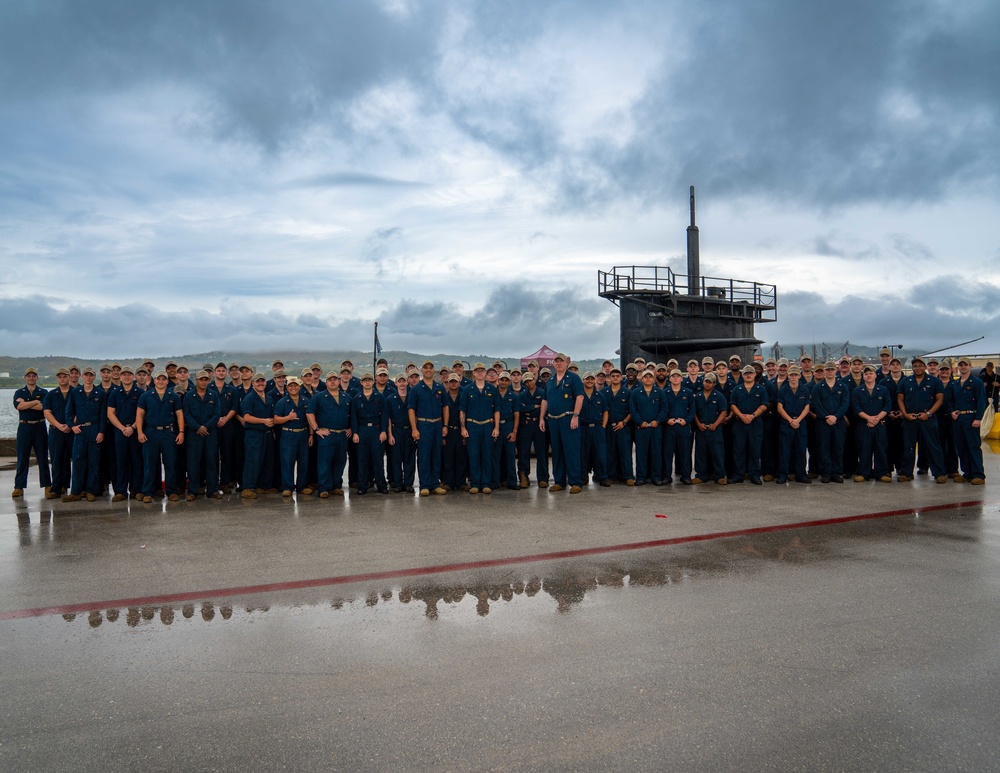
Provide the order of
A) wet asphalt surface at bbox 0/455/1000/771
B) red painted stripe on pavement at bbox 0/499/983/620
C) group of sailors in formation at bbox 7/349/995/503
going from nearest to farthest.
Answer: wet asphalt surface at bbox 0/455/1000/771
red painted stripe on pavement at bbox 0/499/983/620
group of sailors in formation at bbox 7/349/995/503

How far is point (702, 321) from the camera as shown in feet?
70.6

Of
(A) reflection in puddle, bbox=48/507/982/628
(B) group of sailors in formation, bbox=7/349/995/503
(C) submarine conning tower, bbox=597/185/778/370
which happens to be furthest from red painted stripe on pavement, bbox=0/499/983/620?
(C) submarine conning tower, bbox=597/185/778/370

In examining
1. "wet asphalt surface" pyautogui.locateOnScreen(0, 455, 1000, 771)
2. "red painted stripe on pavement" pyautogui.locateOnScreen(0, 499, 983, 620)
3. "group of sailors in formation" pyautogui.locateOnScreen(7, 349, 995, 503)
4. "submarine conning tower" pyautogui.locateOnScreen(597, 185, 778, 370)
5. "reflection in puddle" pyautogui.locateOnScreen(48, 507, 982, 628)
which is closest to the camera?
"wet asphalt surface" pyautogui.locateOnScreen(0, 455, 1000, 771)

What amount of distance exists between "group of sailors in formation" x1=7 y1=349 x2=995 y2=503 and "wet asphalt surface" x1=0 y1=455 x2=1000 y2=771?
2.16 meters

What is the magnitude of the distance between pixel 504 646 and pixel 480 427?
19.2ft

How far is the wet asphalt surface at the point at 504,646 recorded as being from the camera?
3.08m

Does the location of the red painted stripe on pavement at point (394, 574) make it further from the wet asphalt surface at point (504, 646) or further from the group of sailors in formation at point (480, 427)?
the group of sailors in formation at point (480, 427)

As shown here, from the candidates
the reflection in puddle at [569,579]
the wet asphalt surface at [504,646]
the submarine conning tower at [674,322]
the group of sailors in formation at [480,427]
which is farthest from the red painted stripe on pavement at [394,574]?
the submarine conning tower at [674,322]

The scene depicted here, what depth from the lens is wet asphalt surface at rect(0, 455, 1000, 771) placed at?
3.08 meters

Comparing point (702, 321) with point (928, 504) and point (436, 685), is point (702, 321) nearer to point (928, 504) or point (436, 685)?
point (928, 504)

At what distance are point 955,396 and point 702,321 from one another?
11.3m

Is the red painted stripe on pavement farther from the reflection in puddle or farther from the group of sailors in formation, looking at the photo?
the group of sailors in formation

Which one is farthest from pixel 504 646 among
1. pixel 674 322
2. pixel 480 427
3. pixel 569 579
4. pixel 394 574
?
pixel 674 322

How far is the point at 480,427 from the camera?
9.93 meters
